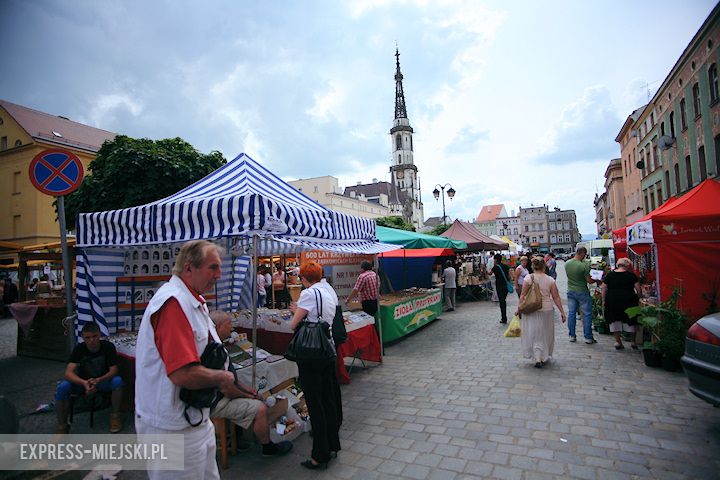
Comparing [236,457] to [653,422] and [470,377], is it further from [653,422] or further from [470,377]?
[653,422]

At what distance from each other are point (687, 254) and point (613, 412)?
3707 millimetres

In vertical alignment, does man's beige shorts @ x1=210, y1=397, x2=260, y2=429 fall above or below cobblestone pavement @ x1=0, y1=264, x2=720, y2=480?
above

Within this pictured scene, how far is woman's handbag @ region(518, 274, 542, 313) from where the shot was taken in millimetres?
6217

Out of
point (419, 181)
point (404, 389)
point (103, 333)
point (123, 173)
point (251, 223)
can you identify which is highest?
Answer: point (419, 181)

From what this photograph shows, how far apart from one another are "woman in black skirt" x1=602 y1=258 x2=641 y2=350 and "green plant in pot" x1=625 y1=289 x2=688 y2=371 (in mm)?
865

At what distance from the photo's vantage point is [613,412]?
4387 millimetres

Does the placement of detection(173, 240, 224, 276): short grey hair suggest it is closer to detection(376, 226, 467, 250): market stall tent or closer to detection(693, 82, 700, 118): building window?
detection(376, 226, 467, 250): market stall tent

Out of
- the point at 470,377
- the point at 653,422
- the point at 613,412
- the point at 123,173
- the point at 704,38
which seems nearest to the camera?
the point at 653,422

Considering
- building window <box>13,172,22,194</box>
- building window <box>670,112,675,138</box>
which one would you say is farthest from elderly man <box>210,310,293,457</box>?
building window <box>13,172,22,194</box>

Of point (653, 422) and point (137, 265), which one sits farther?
point (137, 265)

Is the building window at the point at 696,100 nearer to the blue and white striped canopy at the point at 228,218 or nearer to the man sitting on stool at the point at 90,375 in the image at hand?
the blue and white striped canopy at the point at 228,218

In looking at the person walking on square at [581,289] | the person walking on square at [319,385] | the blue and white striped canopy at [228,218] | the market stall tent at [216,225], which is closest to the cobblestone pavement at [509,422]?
the person walking on square at [319,385]

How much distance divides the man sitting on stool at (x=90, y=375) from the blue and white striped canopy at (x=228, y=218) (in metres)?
1.22

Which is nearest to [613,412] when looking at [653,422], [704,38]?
[653,422]
